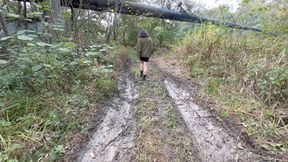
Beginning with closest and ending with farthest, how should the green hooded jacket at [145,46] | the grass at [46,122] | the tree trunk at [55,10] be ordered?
the grass at [46,122] < the tree trunk at [55,10] < the green hooded jacket at [145,46]

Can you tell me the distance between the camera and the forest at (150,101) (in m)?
2.77

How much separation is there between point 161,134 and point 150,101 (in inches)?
49.4

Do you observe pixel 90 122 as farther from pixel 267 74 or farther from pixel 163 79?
pixel 267 74

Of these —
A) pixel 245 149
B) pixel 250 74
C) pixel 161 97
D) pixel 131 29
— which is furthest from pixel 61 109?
pixel 131 29

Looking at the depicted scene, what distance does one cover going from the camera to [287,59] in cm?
438

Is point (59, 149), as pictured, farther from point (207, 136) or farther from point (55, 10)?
point (55, 10)

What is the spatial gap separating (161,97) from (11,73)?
289cm

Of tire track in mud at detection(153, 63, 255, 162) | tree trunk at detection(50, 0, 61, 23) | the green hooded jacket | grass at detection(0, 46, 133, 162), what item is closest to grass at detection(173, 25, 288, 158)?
tire track in mud at detection(153, 63, 255, 162)

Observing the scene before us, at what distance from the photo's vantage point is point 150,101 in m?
4.27

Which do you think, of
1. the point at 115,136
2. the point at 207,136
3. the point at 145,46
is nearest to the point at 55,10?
the point at 145,46

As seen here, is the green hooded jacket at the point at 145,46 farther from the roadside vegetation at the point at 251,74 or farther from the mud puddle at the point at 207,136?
the mud puddle at the point at 207,136

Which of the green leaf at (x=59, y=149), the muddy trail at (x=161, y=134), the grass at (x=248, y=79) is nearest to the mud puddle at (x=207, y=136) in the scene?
the muddy trail at (x=161, y=134)

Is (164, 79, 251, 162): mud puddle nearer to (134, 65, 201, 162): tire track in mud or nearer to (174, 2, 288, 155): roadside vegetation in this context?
A: (134, 65, 201, 162): tire track in mud

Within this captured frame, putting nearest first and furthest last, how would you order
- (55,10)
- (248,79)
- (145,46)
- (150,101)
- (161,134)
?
(161,134) → (150,101) → (248,79) → (55,10) → (145,46)
